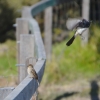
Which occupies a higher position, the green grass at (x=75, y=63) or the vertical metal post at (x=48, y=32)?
the vertical metal post at (x=48, y=32)

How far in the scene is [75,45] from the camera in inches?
505

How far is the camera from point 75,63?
12078mm

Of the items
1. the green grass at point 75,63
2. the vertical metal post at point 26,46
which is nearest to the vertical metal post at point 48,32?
the green grass at point 75,63

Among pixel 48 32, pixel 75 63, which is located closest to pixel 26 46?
pixel 75 63

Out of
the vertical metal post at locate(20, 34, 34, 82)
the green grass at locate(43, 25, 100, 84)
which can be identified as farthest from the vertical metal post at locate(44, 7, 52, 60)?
the vertical metal post at locate(20, 34, 34, 82)

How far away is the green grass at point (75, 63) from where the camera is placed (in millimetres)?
11188

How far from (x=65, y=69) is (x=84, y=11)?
2.23 meters

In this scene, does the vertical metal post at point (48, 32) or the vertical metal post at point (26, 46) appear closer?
the vertical metal post at point (26, 46)

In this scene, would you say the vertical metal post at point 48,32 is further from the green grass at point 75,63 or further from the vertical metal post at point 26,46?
the vertical metal post at point 26,46

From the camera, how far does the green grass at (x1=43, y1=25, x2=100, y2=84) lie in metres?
11.2

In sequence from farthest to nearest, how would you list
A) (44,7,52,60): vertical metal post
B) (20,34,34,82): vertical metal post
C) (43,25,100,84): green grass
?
(44,7,52,60): vertical metal post < (43,25,100,84): green grass < (20,34,34,82): vertical metal post

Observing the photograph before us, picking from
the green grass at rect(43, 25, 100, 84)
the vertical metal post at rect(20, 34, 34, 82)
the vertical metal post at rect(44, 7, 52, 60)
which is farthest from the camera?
the vertical metal post at rect(44, 7, 52, 60)

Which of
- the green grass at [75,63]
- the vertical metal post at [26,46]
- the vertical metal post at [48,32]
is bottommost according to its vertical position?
the green grass at [75,63]

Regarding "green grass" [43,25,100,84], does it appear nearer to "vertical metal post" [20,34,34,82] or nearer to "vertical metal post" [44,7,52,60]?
"vertical metal post" [44,7,52,60]
